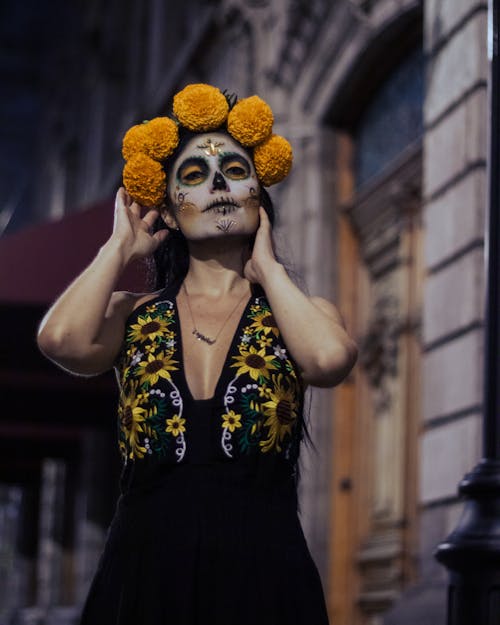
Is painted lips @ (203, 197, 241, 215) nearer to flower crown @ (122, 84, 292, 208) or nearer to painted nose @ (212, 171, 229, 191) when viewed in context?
painted nose @ (212, 171, 229, 191)

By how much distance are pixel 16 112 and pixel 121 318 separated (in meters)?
31.3

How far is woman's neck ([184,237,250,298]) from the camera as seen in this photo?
3727 millimetres

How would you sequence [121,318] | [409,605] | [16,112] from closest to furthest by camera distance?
[121,318], [409,605], [16,112]

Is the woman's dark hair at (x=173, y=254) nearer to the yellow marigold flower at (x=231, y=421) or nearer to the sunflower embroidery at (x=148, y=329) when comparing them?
the sunflower embroidery at (x=148, y=329)

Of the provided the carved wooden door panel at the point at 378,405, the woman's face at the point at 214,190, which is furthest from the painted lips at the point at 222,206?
the carved wooden door panel at the point at 378,405

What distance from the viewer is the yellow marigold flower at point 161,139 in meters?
3.74

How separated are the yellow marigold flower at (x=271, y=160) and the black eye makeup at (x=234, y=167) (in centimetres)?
5

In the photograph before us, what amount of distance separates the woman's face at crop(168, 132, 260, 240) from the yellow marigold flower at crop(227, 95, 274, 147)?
31 mm

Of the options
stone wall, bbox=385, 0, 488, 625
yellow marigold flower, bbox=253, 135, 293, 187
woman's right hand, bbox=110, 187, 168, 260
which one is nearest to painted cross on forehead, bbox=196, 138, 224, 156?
yellow marigold flower, bbox=253, 135, 293, 187

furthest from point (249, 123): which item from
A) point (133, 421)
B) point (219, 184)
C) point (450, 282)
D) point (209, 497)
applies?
point (450, 282)

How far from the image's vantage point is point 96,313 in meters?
3.53

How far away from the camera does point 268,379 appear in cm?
347

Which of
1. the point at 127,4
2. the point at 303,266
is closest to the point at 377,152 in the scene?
the point at 303,266

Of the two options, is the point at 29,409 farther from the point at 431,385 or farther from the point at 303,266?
the point at 431,385
